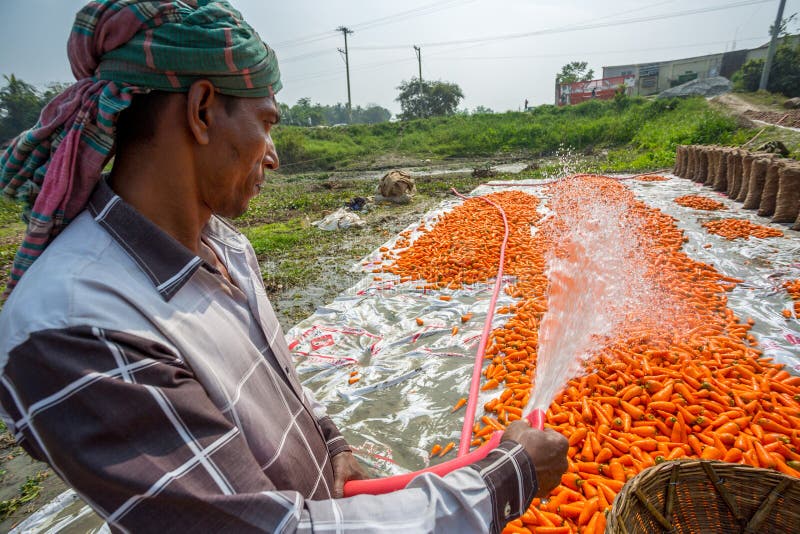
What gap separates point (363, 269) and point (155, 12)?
567 centimetres

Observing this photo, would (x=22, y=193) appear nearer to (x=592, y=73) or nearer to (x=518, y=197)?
(x=518, y=197)

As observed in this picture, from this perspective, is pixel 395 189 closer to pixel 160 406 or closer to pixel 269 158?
pixel 269 158

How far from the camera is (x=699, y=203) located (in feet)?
27.1

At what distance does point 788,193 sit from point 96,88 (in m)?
9.14

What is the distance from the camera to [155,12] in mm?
1002

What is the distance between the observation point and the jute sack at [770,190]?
705 cm

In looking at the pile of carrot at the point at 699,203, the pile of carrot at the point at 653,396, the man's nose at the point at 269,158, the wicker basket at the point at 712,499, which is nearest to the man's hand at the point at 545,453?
the wicker basket at the point at 712,499

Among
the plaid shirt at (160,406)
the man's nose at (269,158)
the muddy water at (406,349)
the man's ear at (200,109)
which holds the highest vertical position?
the man's ear at (200,109)

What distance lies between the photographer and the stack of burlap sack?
6555 mm

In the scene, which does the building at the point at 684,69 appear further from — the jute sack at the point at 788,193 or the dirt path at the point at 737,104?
the jute sack at the point at 788,193

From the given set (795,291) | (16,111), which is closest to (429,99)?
(16,111)

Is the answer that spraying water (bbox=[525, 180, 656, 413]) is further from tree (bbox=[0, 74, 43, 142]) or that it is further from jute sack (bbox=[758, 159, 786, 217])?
tree (bbox=[0, 74, 43, 142])

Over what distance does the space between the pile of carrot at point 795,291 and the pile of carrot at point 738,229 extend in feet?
6.60

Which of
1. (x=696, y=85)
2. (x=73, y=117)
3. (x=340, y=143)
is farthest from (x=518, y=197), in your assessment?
(x=696, y=85)
